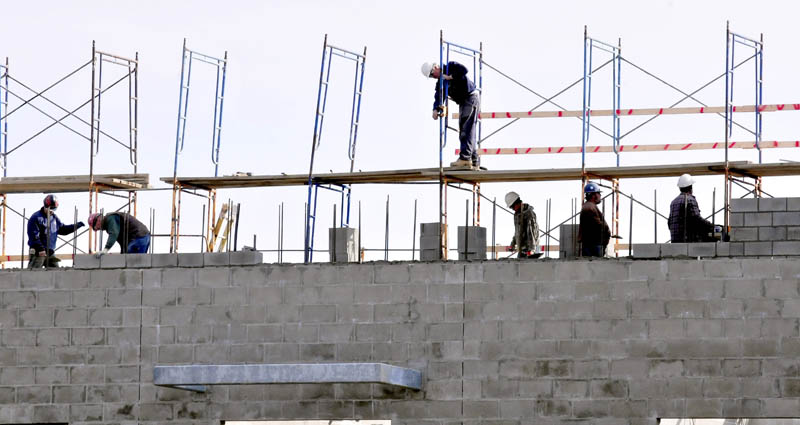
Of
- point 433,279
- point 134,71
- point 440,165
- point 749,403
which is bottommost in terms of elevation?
point 749,403

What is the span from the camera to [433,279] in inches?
725

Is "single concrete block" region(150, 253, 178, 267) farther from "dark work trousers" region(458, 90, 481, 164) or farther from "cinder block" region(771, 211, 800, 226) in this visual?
"cinder block" region(771, 211, 800, 226)

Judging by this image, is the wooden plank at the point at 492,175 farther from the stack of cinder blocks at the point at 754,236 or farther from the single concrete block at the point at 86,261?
the single concrete block at the point at 86,261

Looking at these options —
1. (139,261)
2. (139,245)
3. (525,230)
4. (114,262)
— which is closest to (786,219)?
(525,230)

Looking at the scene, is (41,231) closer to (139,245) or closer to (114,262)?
(139,245)

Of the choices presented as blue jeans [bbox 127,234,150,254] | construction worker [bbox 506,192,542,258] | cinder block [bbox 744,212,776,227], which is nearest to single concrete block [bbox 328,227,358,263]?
construction worker [bbox 506,192,542,258]

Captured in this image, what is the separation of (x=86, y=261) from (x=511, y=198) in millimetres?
5346

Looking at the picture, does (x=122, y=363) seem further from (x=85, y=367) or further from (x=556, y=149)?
(x=556, y=149)

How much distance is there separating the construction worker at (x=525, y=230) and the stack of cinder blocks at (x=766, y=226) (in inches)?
107

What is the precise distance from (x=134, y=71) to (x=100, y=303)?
15.5 feet

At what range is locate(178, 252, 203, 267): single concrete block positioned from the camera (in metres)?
19.2

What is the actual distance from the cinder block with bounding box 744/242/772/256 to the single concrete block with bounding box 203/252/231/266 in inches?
239

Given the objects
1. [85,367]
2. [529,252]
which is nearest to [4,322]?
[85,367]

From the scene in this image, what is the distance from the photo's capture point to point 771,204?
707 inches
